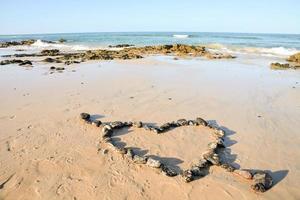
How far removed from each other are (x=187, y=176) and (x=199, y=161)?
0.68m

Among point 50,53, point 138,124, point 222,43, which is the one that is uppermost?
point 138,124

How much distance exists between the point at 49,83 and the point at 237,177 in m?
9.65

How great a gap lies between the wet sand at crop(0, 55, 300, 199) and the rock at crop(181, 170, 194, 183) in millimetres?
92

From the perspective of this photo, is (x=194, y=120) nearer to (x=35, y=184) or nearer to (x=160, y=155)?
(x=160, y=155)

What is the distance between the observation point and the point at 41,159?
5.83m

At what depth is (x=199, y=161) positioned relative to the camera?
5.72 metres

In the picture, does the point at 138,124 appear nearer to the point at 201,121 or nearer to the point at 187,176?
the point at 201,121

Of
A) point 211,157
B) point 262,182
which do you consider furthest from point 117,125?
point 262,182

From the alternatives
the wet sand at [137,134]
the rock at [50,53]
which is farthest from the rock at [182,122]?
the rock at [50,53]

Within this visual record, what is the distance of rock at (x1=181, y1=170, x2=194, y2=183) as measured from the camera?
16.7ft

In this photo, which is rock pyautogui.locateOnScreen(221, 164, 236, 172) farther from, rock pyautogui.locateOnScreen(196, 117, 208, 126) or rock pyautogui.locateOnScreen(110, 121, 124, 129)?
rock pyautogui.locateOnScreen(110, 121, 124, 129)

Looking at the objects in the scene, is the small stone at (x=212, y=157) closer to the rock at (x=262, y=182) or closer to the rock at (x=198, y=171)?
the rock at (x=198, y=171)

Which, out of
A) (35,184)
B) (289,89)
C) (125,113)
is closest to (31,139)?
(35,184)

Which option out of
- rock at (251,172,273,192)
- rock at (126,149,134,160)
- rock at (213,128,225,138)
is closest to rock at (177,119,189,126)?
rock at (213,128,225,138)
